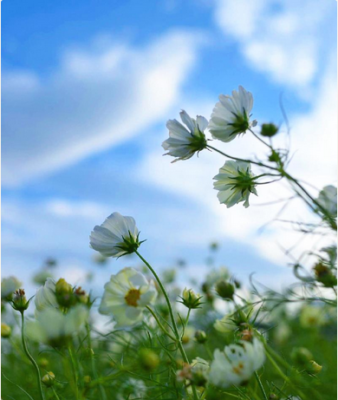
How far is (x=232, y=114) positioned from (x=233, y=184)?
13cm

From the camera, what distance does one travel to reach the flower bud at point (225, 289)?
36.2 inches

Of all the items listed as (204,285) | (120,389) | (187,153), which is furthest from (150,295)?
(204,285)

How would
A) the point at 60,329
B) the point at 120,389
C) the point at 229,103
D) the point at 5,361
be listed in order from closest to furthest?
the point at 60,329
the point at 229,103
the point at 120,389
the point at 5,361

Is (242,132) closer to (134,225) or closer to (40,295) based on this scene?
(134,225)

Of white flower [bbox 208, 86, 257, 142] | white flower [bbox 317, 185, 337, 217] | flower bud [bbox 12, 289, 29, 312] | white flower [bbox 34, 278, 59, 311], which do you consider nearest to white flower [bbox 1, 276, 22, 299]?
flower bud [bbox 12, 289, 29, 312]

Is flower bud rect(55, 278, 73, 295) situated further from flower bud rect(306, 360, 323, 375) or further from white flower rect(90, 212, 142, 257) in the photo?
flower bud rect(306, 360, 323, 375)

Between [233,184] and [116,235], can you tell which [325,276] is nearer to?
[233,184]

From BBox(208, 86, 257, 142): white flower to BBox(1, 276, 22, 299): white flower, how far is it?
564mm

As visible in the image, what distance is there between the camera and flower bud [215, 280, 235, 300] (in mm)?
920

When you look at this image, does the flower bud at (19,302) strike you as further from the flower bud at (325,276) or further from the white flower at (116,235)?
the flower bud at (325,276)

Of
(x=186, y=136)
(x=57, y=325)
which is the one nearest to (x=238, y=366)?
(x=57, y=325)

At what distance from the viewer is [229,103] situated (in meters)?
0.88

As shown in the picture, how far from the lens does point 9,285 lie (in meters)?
1.11

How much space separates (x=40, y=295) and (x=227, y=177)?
15.4 inches
